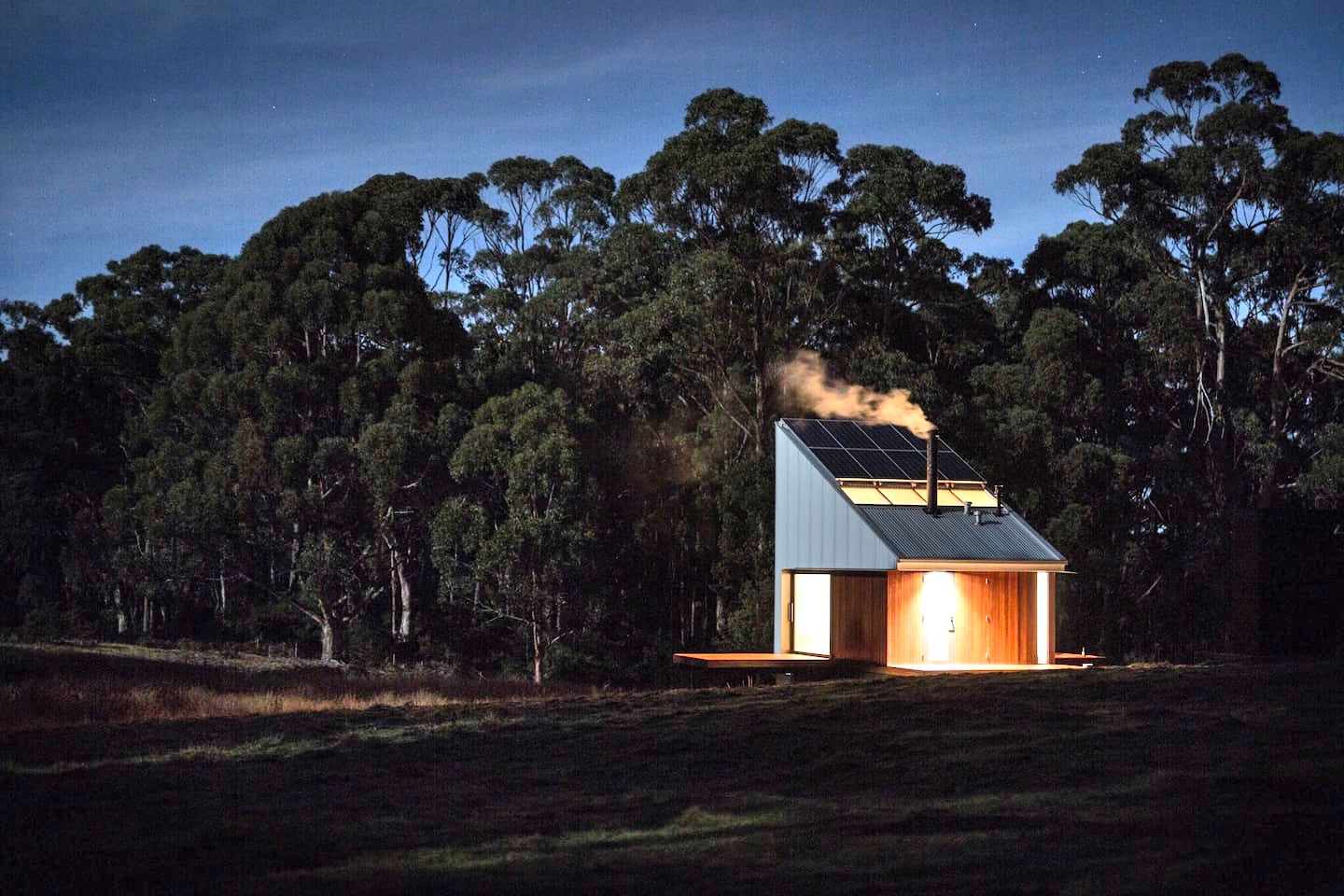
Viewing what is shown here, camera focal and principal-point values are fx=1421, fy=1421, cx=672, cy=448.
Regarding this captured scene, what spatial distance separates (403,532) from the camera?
38.7 meters

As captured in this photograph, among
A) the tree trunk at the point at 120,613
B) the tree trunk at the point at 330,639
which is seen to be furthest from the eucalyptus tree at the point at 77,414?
the tree trunk at the point at 330,639

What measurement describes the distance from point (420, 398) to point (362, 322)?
2740mm

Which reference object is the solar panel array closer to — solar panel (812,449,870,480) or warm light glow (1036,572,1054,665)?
solar panel (812,449,870,480)

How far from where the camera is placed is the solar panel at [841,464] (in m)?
25.9

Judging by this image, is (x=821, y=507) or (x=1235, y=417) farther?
(x=1235, y=417)

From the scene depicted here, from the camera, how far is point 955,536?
24.4m

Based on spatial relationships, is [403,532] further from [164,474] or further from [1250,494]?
[1250,494]

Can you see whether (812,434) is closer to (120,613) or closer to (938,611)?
(938,611)

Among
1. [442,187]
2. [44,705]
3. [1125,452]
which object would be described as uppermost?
[442,187]

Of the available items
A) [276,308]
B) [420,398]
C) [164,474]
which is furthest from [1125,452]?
[164,474]

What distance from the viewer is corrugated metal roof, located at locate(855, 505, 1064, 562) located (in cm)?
2366

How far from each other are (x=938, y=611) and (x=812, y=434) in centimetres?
451

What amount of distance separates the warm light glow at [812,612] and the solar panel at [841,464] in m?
1.87

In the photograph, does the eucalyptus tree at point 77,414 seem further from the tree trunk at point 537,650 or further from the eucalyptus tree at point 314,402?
the tree trunk at point 537,650
